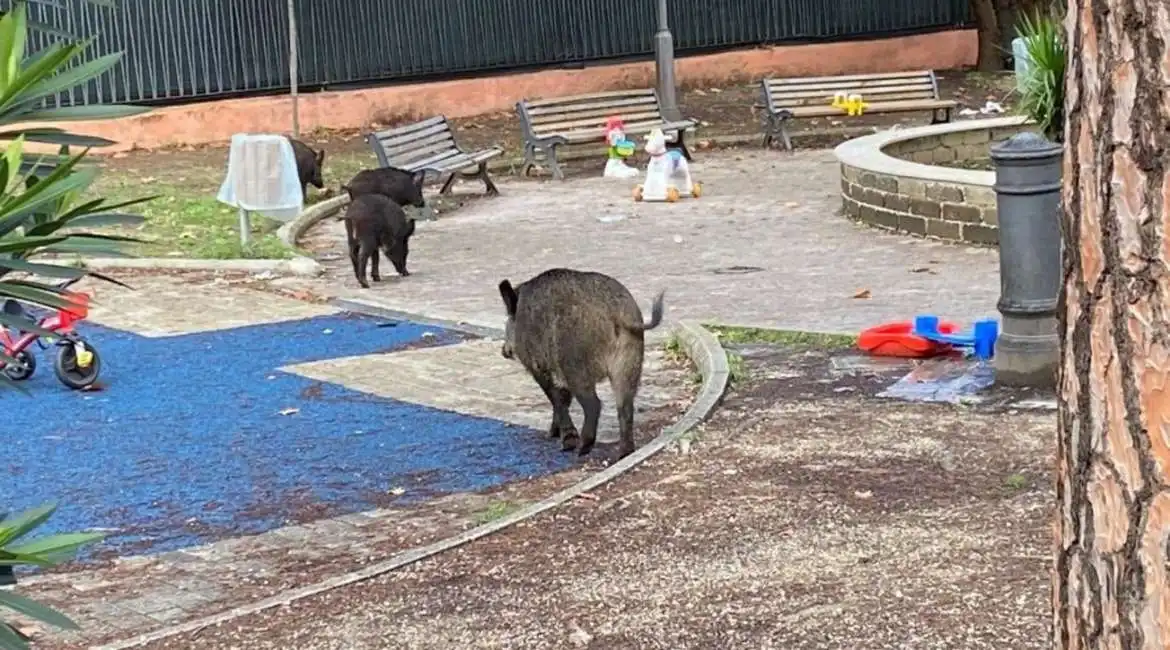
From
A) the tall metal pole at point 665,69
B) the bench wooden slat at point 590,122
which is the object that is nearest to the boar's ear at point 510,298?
the bench wooden slat at point 590,122

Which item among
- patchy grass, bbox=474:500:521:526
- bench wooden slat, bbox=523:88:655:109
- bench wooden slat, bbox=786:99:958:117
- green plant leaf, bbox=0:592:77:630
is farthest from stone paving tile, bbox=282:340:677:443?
bench wooden slat, bbox=786:99:958:117

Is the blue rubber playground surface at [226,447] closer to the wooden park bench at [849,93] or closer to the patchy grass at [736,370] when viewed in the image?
the patchy grass at [736,370]

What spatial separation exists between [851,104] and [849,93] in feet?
1.61

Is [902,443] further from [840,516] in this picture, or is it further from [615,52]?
[615,52]

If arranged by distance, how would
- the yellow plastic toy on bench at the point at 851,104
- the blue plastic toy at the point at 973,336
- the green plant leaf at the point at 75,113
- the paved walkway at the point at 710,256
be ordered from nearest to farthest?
1. the green plant leaf at the point at 75,113
2. the blue plastic toy at the point at 973,336
3. the paved walkway at the point at 710,256
4. the yellow plastic toy on bench at the point at 851,104

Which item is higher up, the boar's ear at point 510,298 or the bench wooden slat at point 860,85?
the bench wooden slat at point 860,85

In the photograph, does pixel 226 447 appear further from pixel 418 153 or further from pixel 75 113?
pixel 418 153

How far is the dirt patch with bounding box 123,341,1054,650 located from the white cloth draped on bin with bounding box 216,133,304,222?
7.13 metres

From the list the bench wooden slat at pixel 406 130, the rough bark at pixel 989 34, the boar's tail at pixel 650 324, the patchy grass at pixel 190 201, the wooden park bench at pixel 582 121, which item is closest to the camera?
the boar's tail at pixel 650 324

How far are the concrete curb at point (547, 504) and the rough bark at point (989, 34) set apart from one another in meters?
17.8

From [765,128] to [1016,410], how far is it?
1322 cm

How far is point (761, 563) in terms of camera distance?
598cm

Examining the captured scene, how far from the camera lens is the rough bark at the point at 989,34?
26266mm

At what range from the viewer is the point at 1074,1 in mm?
2586
